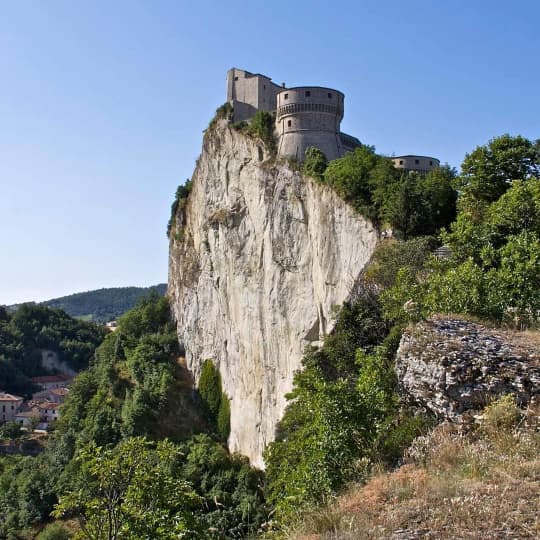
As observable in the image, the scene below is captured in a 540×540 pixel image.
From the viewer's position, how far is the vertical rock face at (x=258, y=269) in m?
29.6

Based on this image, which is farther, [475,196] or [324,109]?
[324,109]

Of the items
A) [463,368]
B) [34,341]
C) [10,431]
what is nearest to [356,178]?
[463,368]

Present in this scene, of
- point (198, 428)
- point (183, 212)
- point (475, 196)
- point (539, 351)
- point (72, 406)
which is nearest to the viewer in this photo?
point (539, 351)

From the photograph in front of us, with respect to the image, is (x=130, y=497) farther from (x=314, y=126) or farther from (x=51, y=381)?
(x=51, y=381)

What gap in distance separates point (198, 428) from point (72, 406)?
12.1 meters

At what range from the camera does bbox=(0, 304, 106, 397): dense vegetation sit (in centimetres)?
9394

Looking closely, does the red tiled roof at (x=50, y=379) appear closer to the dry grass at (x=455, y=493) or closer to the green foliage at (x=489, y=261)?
the green foliage at (x=489, y=261)

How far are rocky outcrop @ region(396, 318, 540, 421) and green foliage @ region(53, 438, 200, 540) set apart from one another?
468 cm

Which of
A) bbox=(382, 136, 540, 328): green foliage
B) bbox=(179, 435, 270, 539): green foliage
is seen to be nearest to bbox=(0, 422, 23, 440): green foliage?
bbox=(179, 435, 270, 539): green foliage

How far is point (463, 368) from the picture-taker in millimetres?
10172

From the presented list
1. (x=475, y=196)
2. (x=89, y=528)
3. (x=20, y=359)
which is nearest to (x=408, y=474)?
(x=89, y=528)

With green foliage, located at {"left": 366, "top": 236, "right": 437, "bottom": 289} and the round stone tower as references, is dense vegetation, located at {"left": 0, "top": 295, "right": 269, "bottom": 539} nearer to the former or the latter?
green foliage, located at {"left": 366, "top": 236, "right": 437, "bottom": 289}

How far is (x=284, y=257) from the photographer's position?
111 feet

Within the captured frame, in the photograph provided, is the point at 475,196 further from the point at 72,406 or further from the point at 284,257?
the point at 72,406
